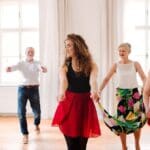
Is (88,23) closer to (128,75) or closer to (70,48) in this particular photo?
(128,75)

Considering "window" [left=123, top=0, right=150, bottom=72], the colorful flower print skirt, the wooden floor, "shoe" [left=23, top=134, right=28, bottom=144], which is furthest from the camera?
"window" [left=123, top=0, right=150, bottom=72]

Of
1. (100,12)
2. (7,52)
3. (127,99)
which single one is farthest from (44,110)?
(127,99)

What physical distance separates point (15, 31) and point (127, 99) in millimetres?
4323

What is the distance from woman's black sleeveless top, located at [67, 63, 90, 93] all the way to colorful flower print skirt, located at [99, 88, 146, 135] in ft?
3.12

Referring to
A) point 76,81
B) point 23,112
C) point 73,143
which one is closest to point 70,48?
point 76,81

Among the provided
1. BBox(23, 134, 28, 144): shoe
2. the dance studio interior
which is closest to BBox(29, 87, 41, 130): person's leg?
BBox(23, 134, 28, 144): shoe

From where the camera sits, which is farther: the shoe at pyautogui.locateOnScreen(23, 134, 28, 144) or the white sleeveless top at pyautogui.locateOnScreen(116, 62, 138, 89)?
the shoe at pyautogui.locateOnScreen(23, 134, 28, 144)

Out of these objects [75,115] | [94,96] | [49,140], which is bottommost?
[49,140]

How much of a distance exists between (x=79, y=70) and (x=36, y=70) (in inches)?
104

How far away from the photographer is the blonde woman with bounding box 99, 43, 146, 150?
13.9ft

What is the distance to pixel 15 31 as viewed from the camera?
26.3 ft

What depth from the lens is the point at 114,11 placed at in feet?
23.7

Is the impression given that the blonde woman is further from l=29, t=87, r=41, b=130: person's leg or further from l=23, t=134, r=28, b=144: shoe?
l=29, t=87, r=41, b=130: person's leg

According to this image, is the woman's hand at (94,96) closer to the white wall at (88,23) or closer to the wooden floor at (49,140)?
the wooden floor at (49,140)
